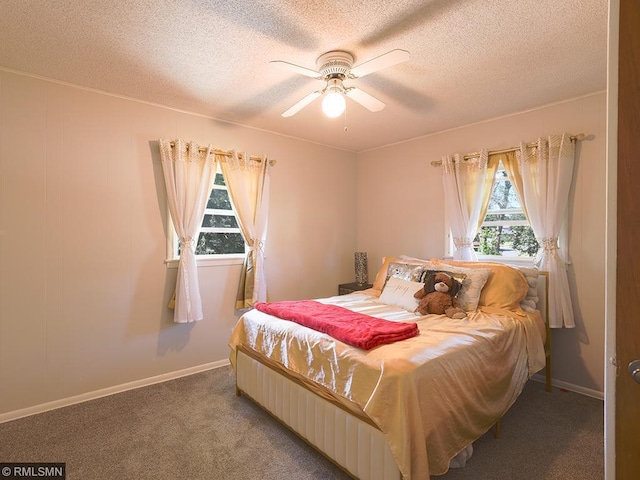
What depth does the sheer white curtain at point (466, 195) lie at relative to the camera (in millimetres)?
3293

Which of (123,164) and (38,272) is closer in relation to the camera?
(38,272)

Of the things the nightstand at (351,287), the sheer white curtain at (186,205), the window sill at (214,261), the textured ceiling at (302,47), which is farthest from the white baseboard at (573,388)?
the sheer white curtain at (186,205)

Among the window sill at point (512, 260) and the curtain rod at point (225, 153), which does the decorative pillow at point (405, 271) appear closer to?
the window sill at point (512, 260)

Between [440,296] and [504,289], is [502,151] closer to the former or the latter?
[504,289]

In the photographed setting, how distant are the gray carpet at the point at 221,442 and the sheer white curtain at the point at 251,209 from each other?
1.09 meters

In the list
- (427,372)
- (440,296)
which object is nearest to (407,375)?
(427,372)

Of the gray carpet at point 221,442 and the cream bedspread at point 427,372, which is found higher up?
the cream bedspread at point 427,372

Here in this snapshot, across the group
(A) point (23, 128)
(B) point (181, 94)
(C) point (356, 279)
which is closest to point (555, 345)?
(C) point (356, 279)

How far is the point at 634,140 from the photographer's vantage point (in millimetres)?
695

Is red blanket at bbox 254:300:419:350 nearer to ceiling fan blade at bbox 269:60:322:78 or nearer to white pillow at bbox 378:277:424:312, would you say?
white pillow at bbox 378:277:424:312

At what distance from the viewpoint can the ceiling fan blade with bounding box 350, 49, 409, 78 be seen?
1.75 m

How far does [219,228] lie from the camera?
346cm

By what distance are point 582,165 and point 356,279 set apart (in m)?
2.64

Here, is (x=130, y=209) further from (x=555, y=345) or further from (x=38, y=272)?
(x=555, y=345)
